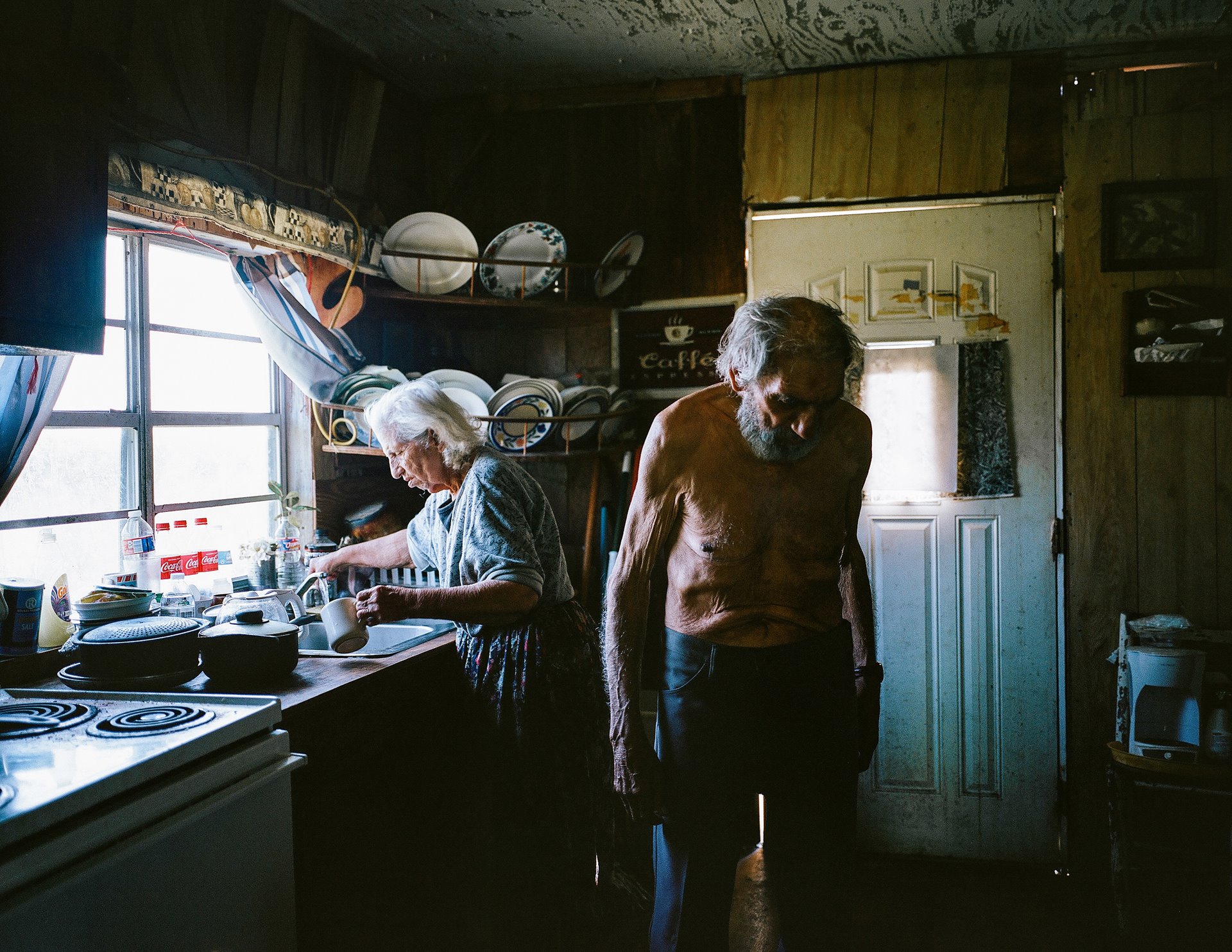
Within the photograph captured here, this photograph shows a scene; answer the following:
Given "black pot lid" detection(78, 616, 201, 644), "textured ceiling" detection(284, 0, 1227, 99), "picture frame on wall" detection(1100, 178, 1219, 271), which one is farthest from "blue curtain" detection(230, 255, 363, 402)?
"picture frame on wall" detection(1100, 178, 1219, 271)

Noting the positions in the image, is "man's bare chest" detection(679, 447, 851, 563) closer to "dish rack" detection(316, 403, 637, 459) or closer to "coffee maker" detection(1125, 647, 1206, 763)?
"dish rack" detection(316, 403, 637, 459)


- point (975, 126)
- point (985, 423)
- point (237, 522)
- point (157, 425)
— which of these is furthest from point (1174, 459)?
point (157, 425)

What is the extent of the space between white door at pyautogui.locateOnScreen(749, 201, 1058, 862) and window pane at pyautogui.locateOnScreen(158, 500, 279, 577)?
1.88 m

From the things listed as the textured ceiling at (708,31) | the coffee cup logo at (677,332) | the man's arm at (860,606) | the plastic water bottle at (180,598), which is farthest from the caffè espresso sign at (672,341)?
the plastic water bottle at (180,598)

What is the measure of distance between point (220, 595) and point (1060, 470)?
2.71 m

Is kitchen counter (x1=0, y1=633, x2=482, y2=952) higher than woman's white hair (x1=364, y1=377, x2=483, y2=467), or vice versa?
woman's white hair (x1=364, y1=377, x2=483, y2=467)

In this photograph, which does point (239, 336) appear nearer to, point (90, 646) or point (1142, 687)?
point (90, 646)

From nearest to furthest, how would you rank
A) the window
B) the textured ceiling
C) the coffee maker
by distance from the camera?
1. the window
2. the coffee maker
3. the textured ceiling

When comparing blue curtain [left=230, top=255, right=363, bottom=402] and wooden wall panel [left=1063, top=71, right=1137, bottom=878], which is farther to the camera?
wooden wall panel [left=1063, top=71, right=1137, bottom=878]

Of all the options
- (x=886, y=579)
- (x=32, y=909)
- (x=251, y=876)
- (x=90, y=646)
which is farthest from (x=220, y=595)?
(x=886, y=579)

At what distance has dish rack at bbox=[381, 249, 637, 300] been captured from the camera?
2.84m

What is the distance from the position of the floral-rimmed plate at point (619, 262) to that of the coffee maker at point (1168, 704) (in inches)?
81.0

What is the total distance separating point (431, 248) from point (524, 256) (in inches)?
12.8

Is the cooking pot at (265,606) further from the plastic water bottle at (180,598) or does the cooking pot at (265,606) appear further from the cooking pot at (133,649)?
the cooking pot at (133,649)
